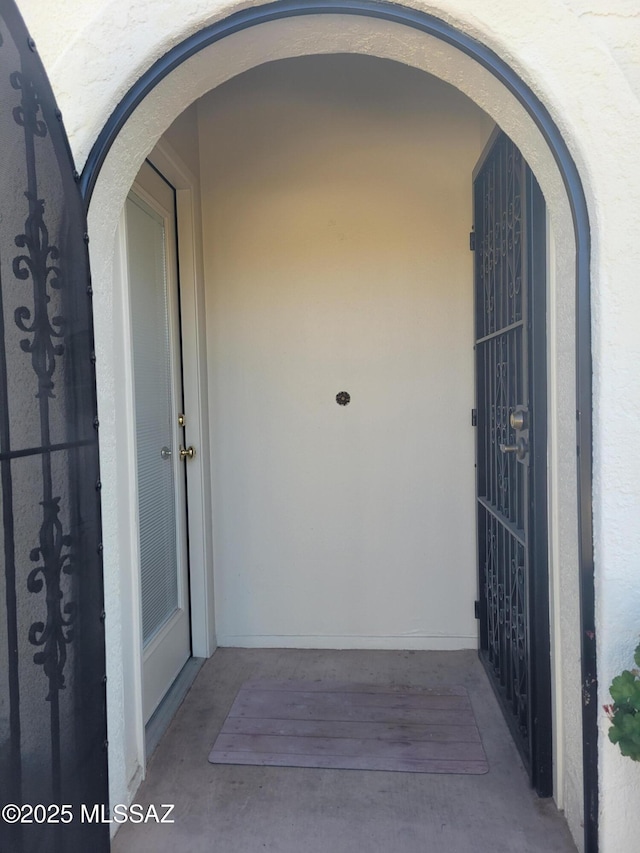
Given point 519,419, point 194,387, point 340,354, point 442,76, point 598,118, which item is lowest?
point 519,419

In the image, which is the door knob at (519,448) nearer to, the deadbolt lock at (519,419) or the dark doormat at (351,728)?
the deadbolt lock at (519,419)

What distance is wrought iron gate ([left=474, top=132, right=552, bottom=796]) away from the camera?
178 centimetres

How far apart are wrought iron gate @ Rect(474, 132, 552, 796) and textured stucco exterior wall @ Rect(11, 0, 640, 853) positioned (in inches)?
14.3

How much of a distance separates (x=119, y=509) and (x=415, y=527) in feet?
4.82

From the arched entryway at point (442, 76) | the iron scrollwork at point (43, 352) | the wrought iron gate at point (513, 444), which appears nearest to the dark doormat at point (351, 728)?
the wrought iron gate at point (513, 444)

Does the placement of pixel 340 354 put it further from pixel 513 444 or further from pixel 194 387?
pixel 513 444

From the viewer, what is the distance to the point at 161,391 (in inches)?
99.5

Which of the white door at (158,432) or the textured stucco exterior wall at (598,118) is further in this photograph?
the white door at (158,432)

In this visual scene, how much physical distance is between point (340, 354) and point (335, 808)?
70.6 inches

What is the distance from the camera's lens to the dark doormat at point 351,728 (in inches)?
80.0

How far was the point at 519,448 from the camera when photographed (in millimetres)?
1919

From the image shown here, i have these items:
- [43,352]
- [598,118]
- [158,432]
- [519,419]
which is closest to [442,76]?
[598,118]

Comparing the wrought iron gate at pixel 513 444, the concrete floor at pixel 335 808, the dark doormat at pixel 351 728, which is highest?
the wrought iron gate at pixel 513 444

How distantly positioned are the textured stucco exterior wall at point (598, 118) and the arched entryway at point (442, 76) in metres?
0.03
